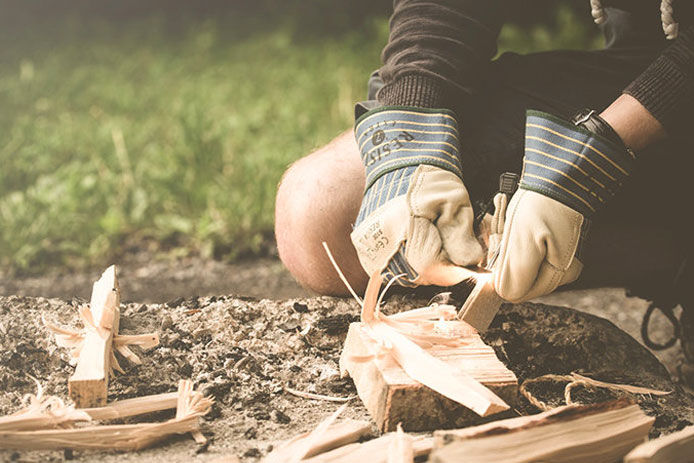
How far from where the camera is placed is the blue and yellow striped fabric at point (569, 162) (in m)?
1.51

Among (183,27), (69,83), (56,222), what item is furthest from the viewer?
(183,27)

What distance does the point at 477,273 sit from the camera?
5.17 feet

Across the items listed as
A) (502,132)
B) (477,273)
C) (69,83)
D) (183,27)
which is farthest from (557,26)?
(477,273)

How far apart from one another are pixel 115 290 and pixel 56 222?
1651 millimetres

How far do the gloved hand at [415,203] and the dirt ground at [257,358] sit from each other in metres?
0.24

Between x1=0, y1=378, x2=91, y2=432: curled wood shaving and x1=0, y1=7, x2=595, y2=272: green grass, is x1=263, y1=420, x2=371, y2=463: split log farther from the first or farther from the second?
x1=0, y1=7, x2=595, y2=272: green grass

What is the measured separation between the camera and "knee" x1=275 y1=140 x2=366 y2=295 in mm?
2055

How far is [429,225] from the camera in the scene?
155 cm

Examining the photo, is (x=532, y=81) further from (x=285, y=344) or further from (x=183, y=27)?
(x=183, y=27)

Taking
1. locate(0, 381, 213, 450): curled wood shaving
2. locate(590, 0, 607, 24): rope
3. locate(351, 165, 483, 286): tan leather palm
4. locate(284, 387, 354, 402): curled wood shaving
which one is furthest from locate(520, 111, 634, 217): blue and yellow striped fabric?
locate(0, 381, 213, 450): curled wood shaving

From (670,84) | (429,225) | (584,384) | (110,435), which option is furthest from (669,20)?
(110,435)

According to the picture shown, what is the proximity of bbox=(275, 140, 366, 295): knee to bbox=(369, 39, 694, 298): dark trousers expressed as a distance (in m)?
0.32

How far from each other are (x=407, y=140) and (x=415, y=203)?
197 millimetres

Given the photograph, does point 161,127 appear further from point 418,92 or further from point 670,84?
point 670,84
